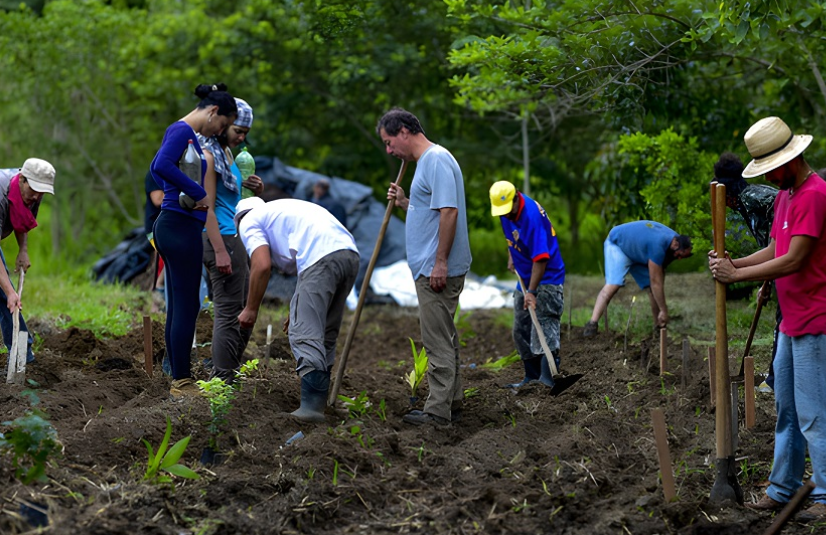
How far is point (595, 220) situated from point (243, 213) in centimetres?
1178

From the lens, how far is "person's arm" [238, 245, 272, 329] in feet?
18.4

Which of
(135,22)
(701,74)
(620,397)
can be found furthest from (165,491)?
(135,22)

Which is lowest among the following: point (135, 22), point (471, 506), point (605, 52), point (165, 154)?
point (471, 506)

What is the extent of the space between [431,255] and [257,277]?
1045 mm

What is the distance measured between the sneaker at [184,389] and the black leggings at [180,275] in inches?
1.8

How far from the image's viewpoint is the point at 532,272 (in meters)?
7.25

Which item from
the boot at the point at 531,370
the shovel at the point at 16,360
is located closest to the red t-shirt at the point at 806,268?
the boot at the point at 531,370

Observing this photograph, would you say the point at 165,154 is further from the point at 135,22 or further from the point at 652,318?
the point at 135,22

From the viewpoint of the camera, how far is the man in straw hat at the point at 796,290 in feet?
14.2

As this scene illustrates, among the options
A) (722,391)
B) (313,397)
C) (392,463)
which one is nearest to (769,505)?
(722,391)

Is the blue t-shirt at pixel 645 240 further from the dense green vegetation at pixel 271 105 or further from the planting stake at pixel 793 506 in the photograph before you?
the planting stake at pixel 793 506

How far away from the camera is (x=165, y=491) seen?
4465 mm

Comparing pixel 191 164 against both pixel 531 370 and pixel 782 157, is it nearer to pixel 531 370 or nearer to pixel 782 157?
pixel 531 370

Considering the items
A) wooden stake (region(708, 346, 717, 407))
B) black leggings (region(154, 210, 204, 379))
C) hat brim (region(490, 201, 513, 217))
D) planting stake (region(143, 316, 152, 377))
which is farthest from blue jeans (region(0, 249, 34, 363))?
wooden stake (region(708, 346, 717, 407))
